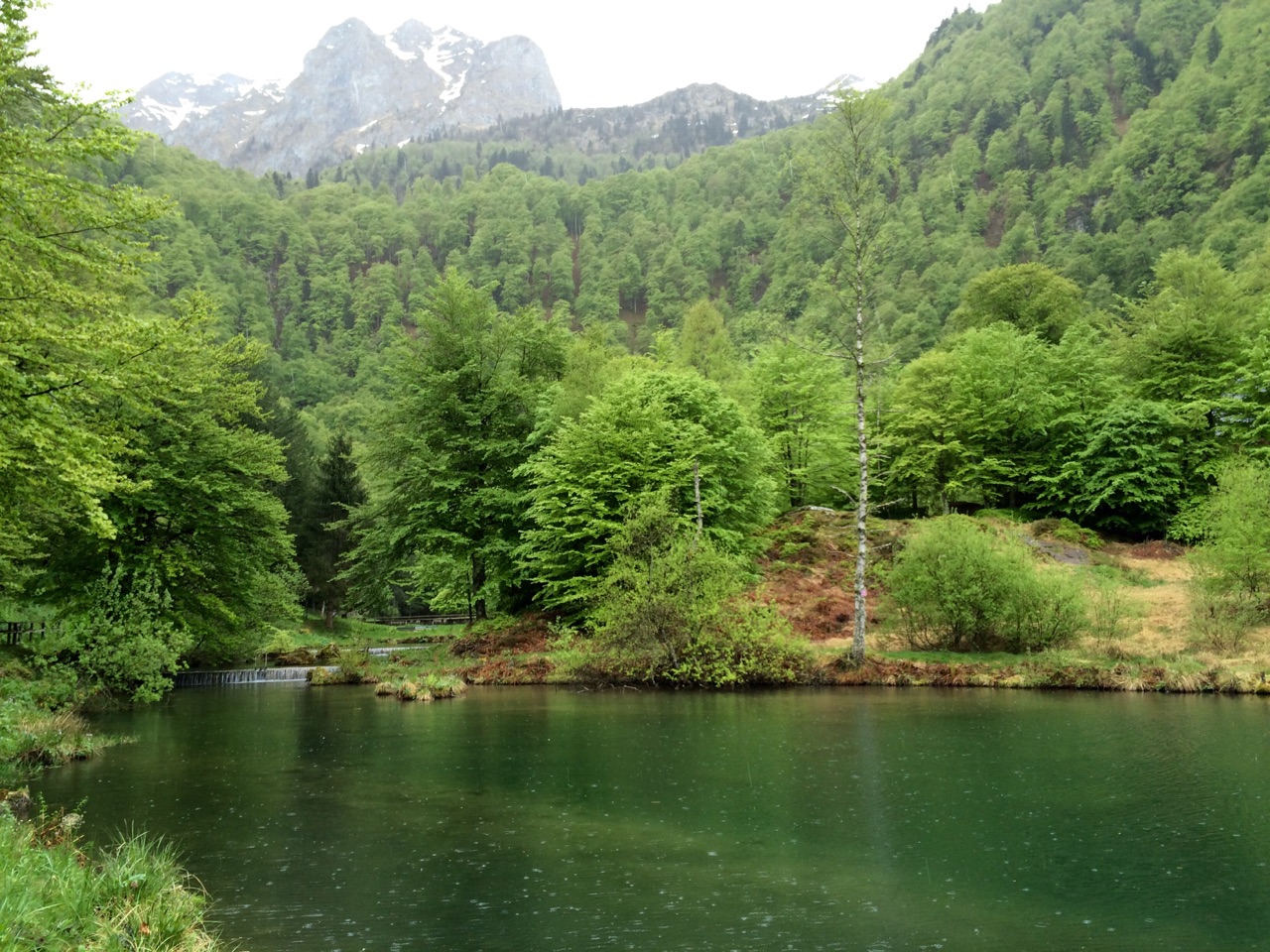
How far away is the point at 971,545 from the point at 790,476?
23.3 meters

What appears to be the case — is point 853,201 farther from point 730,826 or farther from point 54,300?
point 730,826

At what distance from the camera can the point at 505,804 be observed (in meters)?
13.9

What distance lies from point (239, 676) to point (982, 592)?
Answer: 2915cm

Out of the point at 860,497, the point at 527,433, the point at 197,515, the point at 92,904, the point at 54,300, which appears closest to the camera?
the point at 92,904

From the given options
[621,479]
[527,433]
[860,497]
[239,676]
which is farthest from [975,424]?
[239,676]

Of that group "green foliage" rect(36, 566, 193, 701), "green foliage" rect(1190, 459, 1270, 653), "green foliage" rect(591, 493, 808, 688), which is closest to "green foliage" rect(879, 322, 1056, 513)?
"green foliage" rect(1190, 459, 1270, 653)

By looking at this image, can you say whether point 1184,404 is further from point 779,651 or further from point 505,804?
point 505,804

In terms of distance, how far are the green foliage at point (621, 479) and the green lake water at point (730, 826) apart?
12767 millimetres

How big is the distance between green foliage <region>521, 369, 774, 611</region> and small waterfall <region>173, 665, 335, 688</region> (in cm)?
1069

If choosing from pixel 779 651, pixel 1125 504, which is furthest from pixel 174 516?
pixel 1125 504

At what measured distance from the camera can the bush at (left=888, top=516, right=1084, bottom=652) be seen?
2764cm

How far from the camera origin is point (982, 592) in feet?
91.9

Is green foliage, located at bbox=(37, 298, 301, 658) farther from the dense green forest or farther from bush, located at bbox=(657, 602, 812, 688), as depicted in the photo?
bush, located at bbox=(657, 602, 812, 688)

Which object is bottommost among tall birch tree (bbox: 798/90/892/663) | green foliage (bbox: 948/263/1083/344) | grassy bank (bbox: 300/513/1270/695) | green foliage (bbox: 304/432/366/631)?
grassy bank (bbox: 300/513/1270/695)
